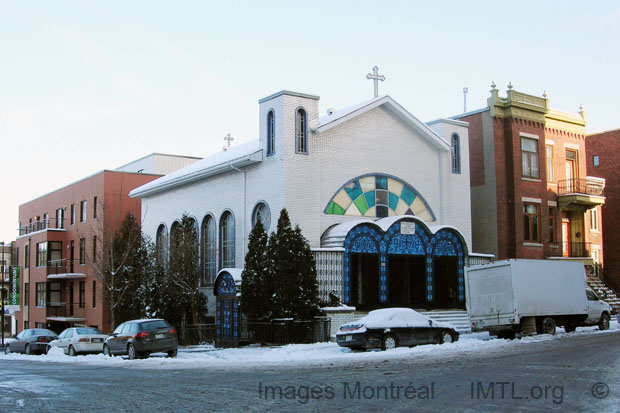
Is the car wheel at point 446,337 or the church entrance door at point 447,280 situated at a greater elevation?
the church entrance door at point 447,280

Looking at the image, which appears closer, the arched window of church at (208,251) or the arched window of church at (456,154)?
the arched window of church at (456,154)

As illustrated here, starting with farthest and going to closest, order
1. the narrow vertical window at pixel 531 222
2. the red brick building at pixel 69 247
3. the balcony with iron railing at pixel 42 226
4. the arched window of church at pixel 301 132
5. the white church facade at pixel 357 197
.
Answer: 1. the balcony with iron railing at pixel 42 226
2. the red brick building at pixel 69 247
3. the narrow vertical window at pixel 531 222
4. the arched window of church at pixel 301 132
5. the white church facade at pixel 357 197

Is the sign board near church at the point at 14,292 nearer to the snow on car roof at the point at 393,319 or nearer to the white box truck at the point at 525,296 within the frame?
the white box truck at the point at 525,296

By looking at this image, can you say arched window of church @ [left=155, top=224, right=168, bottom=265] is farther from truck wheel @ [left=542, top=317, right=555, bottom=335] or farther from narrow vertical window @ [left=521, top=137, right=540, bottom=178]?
narrow vertical window @ [left=521, top=137, right=540, bottom=178]

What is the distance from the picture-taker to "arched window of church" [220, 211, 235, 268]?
110 feet

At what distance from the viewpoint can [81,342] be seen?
2881 cm

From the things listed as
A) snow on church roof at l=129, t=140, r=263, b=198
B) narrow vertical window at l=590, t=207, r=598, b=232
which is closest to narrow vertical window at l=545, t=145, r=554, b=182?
narrow vertical window at l=590, t=207, r=598, b=232

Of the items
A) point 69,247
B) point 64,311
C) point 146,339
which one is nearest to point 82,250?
point 69,247

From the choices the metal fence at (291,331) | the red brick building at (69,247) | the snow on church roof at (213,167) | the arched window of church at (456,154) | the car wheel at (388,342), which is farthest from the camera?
the red brick building at (69,247)

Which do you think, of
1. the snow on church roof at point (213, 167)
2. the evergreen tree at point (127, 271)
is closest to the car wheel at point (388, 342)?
the snow on church roof at point (213, 167)

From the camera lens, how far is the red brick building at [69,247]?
149ft

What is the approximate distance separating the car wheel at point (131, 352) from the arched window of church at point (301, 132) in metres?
10.5

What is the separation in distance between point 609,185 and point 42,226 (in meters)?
40.5

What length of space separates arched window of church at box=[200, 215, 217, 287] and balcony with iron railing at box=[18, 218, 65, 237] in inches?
772
